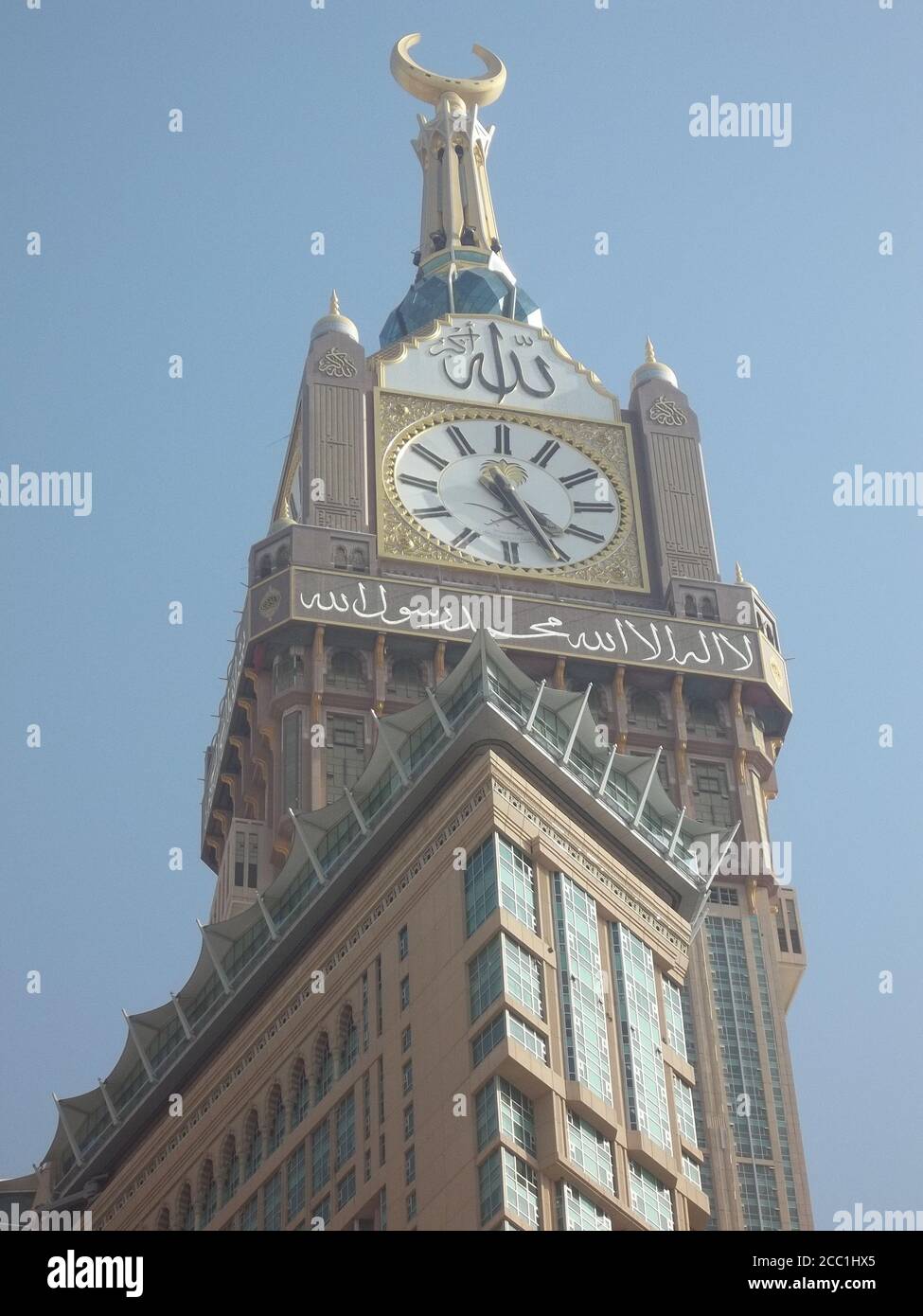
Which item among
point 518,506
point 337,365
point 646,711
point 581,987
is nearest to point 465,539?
point 518,506

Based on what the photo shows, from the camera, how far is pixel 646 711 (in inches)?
3883

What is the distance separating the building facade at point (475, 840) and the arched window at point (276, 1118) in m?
0.10

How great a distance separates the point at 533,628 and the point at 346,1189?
102 ft

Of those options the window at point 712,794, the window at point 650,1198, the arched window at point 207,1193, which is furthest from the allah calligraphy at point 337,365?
the window at point 650,1198

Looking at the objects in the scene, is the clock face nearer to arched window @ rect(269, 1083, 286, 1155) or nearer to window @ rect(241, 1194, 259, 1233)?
arched window @ rect(269, 1083, 286, 1155)

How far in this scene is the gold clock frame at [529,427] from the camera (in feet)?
330

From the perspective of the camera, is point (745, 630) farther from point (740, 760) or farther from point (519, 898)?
point (519, 898)

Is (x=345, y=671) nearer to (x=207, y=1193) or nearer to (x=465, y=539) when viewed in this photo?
(x=465, y=539)

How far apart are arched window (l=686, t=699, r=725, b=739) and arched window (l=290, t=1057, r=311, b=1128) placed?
2639 centimetres

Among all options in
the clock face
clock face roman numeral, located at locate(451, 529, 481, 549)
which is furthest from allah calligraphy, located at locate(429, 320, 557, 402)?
clock face roman numeral, located at locate(451, 529, 481, 549)

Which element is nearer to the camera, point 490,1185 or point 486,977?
point 490,1185

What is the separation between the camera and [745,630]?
100 m

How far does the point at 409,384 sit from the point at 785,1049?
29.7m

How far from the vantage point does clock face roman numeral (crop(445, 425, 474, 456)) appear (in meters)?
105
